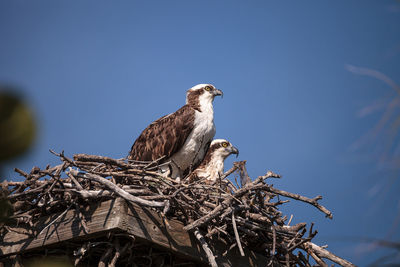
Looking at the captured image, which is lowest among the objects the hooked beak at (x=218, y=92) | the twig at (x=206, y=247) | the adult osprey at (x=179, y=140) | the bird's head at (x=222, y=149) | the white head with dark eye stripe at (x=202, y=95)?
the twig at (x=206, y=247)

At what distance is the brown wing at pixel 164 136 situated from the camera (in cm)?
642

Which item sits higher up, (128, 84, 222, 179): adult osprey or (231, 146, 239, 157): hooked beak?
(231, 146, 239, 157): hooked beak

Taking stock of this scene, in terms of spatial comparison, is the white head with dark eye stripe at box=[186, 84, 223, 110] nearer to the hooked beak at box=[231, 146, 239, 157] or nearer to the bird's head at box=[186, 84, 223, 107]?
the bird's head at box=[186, 84, 223, 107]

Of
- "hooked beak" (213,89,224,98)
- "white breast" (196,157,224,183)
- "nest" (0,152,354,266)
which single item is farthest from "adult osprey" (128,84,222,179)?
"nest" (0,152,354,266)

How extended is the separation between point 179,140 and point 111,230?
10.5 feet

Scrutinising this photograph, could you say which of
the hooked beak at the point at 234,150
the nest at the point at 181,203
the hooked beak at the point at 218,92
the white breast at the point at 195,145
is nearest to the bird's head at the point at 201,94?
the hooked beak at the point at 218,92

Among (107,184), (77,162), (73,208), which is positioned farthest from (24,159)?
(77,162)

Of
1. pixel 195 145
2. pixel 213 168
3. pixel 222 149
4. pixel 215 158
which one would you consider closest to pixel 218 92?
pixel 222 149

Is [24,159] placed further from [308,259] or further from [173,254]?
[308,259]

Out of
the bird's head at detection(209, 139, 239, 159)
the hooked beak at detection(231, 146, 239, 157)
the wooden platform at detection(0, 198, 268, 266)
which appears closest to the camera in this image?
the wooden platform at detection(0, 198, 268, 266)

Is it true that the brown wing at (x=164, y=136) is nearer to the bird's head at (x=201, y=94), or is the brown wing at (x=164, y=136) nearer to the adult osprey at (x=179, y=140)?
the adult osprey at (x=179, y=140)

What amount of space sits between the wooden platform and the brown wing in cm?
269

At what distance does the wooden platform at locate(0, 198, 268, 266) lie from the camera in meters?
3.35

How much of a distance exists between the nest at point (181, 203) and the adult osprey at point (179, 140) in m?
1.89
